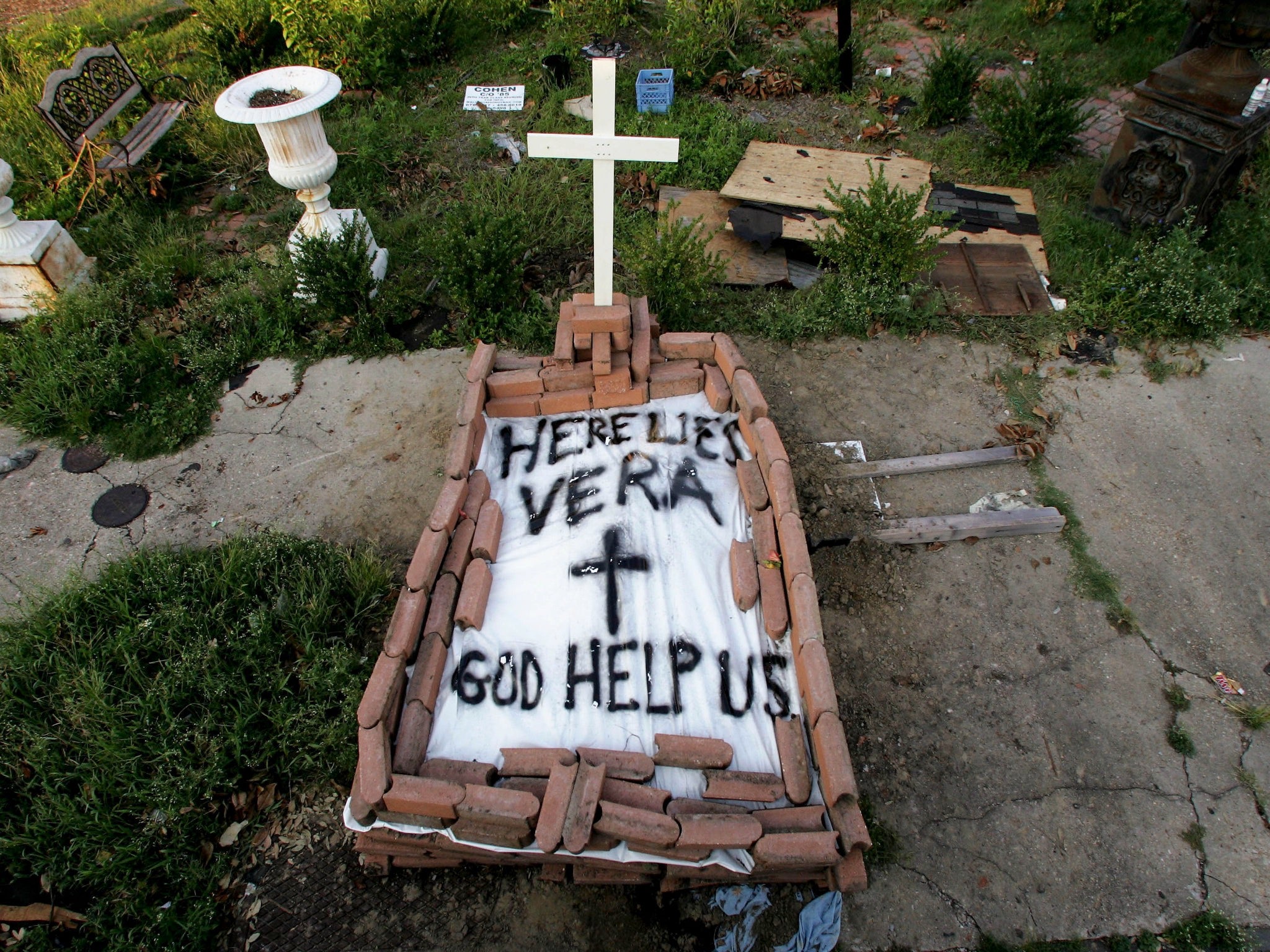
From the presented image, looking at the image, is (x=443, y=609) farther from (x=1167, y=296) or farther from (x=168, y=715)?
(x=1167, y=296)

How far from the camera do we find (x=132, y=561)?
405cm

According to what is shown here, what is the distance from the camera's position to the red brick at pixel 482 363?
423cm

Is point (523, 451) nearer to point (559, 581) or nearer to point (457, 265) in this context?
point (559, 581)

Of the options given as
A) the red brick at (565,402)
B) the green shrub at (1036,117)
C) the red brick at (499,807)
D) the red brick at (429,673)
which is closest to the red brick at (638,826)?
the red brick at (499,807)

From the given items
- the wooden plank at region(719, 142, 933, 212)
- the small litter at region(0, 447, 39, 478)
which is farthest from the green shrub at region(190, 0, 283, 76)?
the wooden plank at region(719, 142, 933, 212)

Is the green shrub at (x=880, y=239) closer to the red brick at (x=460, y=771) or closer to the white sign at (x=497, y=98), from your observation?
the white sign at (x=497, y=98)

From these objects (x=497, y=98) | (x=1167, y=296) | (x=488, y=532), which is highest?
(x=497, y=98)

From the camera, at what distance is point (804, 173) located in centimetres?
655

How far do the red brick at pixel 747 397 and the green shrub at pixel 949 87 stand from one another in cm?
485

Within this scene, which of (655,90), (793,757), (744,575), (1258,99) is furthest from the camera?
(655,90)

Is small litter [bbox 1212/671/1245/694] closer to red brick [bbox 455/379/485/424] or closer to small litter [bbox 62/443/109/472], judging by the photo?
red brick [bbox 455/379/485/424]

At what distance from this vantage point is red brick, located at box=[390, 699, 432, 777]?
3.04m

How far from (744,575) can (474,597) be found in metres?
1.30

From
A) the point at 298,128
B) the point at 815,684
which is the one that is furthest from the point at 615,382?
the point at 298,128
